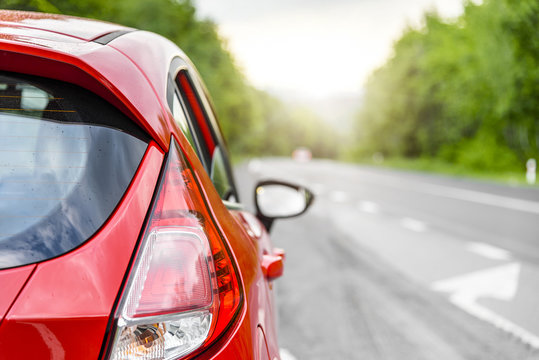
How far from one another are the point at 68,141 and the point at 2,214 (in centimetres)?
21

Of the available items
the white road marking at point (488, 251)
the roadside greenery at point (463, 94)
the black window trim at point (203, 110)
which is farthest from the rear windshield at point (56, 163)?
the roadside greenery at point (463, 94)

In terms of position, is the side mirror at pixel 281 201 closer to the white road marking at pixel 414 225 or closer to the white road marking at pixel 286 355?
the white road marking at pixel 286 355

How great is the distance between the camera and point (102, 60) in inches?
51.6

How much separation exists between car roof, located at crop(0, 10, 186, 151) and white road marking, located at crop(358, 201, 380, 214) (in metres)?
11.4

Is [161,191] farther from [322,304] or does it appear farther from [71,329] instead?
[322,304]

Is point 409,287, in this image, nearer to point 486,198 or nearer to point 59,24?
point 59,24

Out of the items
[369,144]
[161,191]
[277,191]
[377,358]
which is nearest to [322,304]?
[377,358]

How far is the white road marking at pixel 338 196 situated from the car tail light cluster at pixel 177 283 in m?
13.8

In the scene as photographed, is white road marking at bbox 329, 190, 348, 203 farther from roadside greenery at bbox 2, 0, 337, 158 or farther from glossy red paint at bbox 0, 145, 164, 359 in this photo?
glossy red paint at bbox 0, 145, 164, 359

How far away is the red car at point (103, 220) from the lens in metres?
1.14

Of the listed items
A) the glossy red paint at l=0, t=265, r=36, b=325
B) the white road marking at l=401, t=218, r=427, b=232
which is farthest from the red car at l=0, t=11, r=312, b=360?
the white road marking at l=401, t=218, r=427, b=232

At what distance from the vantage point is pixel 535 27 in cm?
2823

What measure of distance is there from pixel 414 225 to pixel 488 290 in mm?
4857

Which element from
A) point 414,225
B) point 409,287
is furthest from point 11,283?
point 414,225
